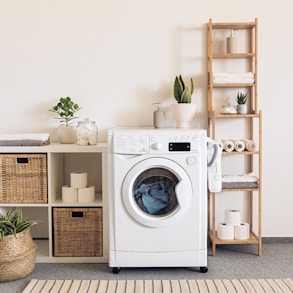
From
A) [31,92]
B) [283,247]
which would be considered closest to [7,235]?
[31,92]

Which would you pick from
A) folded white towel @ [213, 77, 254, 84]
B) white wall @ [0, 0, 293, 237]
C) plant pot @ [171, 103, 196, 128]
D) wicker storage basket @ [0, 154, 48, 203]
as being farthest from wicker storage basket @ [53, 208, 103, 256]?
folded white towel @ [213, 77, 254, 84]

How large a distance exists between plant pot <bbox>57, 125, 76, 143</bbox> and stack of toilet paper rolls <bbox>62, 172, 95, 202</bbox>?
320 millimetres

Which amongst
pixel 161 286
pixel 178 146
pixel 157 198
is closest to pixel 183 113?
pixel 178 146

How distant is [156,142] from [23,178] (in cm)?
98

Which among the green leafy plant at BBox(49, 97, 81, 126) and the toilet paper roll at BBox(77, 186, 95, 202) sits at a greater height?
the green leafy plant at BBox(49, 97, 81, 126)

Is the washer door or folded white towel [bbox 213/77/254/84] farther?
folded white towel [bbox 213/77/254/84]

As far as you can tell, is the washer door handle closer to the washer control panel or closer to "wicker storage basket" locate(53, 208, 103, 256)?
the washer control panel

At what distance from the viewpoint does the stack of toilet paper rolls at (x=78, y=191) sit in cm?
342

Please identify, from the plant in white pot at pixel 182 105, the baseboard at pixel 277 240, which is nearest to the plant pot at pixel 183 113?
the plant in white pot at pixel 182 105

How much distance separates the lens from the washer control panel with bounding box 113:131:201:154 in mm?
3082

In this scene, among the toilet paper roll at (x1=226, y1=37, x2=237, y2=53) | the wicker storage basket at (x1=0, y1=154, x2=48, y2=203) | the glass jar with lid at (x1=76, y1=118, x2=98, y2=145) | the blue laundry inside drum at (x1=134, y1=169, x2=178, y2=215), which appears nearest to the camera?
the blue laundry inside drum at (x1=134, y1=169, x2=178, y2=215)

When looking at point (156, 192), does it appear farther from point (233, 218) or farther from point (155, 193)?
point (233, 218)

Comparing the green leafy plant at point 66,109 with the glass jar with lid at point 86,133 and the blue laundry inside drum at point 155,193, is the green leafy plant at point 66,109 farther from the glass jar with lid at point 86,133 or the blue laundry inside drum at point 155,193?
the blue laundry inside drum at point 155,193

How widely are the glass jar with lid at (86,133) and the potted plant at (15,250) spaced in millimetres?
690
